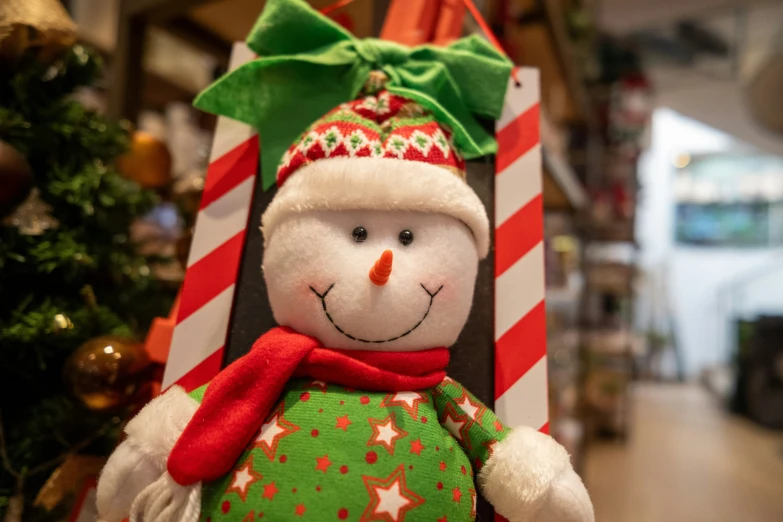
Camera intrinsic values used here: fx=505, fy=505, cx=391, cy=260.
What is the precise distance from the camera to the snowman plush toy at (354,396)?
16.3 inches

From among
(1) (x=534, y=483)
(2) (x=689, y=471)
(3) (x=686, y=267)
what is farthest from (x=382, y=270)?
(3) (x=686, y=267)

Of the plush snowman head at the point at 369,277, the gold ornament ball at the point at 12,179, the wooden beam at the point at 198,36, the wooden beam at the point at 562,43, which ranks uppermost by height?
the wooden beam at the point at 562,43

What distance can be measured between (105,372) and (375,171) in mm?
413

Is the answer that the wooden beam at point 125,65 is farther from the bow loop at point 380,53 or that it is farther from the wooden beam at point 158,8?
the bow loop at point 380,53

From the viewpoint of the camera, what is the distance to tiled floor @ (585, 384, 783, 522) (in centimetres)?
178

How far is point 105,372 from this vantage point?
1.96ft

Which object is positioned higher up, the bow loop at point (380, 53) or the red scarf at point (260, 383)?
the bow loop at point (380, 53)

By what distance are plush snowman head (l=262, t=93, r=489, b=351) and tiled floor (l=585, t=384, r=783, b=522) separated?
1.11 meters

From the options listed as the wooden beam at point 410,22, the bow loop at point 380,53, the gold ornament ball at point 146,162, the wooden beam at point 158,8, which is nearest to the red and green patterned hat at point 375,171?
the bow loop at point 380,53

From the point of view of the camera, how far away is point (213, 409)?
44 centimetres

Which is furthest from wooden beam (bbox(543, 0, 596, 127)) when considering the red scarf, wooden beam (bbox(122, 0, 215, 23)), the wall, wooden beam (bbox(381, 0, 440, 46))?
the wall

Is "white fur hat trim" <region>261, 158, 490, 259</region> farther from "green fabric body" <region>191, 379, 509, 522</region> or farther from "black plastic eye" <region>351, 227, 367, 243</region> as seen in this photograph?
"green fabric body" <region>191, 379, 509, 522</region>

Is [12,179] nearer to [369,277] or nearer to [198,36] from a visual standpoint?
[369,277]

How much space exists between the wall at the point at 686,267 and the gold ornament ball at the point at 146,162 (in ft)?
15.3
